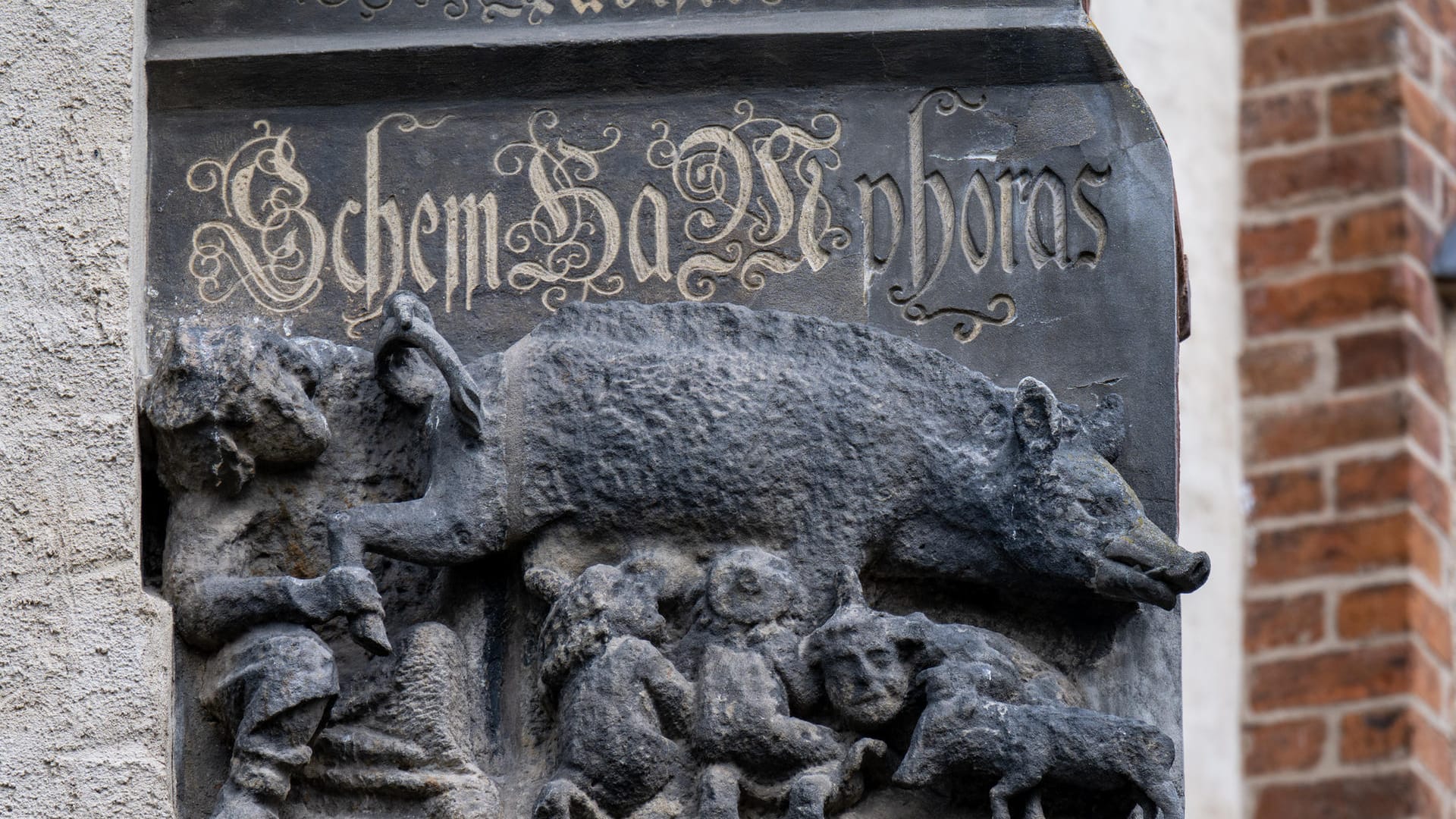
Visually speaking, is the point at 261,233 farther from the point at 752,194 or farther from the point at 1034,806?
the point at 1034,806

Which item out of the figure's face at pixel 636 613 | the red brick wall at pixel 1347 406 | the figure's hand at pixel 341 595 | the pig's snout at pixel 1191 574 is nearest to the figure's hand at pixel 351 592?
the figure's hand at pixel 341 595

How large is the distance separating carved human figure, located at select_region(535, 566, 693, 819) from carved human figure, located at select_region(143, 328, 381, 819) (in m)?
0.27

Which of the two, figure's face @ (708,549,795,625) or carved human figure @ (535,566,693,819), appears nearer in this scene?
carved human figure @ (535,566,693,819)

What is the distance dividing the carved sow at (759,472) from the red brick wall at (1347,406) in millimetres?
4015

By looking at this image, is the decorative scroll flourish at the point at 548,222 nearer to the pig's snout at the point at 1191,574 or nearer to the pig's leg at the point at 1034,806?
the pig's snout at the point at 1191,574

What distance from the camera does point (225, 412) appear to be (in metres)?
4.84

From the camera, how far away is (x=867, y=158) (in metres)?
5.09

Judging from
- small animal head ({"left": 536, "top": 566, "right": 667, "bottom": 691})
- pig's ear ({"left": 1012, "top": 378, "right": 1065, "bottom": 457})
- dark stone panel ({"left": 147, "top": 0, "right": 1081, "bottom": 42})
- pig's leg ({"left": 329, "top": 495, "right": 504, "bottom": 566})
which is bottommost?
small animal head ({"left": 536, "top": 566, "right": 667, "bottom": 691})

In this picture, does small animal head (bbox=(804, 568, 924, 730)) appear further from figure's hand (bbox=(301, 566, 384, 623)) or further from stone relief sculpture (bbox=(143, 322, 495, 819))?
figure's hand (bbox=(301, 566, 384, 623))

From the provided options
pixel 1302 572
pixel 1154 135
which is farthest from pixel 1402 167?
pixel 1154 135

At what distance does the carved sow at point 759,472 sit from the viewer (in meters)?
4.80

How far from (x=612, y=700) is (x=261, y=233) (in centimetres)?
95

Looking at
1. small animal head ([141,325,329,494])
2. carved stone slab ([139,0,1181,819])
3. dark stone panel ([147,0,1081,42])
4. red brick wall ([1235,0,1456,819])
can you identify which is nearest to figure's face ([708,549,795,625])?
carved stone slab ([139,0,1181,819])

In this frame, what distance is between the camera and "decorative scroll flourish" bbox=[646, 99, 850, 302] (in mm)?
5043
